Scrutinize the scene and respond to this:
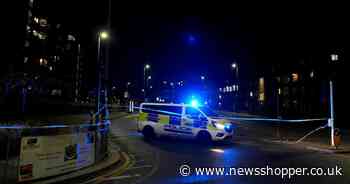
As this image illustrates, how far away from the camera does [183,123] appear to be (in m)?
19.0

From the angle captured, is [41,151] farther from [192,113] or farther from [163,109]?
[163,109]

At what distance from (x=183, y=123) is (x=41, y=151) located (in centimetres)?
1054

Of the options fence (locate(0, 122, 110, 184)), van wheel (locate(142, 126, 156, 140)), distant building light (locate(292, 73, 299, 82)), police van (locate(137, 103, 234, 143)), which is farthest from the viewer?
distant building light (locate(292, 73, 299, 82))

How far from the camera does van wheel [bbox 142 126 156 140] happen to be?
20172 millimetres

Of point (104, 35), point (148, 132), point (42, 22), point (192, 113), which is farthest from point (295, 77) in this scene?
point (42, 22)

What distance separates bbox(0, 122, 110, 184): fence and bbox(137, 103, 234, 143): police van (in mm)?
8026

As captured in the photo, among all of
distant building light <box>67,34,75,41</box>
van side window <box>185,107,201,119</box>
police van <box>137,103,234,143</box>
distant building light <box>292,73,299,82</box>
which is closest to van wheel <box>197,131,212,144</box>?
police van <box>137,103,234,143</box>

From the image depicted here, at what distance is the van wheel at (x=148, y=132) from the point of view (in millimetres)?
20172

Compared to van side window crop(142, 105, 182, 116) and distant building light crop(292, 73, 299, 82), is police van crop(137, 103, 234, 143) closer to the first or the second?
van side window crop(142, 105, 182, 116)

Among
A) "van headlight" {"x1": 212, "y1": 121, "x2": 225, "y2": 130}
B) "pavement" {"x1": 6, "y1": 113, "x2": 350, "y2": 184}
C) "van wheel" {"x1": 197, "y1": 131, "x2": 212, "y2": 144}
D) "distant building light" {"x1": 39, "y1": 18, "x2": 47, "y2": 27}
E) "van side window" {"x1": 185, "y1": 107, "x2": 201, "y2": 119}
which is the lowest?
"pavement" {"x1": 6, "y1": 113, "x2": 350, "y2": 184}

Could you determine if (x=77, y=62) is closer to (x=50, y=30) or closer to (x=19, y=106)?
(x=50, y=30)

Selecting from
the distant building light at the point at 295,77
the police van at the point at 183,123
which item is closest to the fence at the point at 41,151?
the police van at the point at 183,123

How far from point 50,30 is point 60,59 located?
9.64 m

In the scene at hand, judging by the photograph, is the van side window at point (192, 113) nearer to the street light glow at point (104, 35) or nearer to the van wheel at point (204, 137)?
the van wheel at point (204, 137)
